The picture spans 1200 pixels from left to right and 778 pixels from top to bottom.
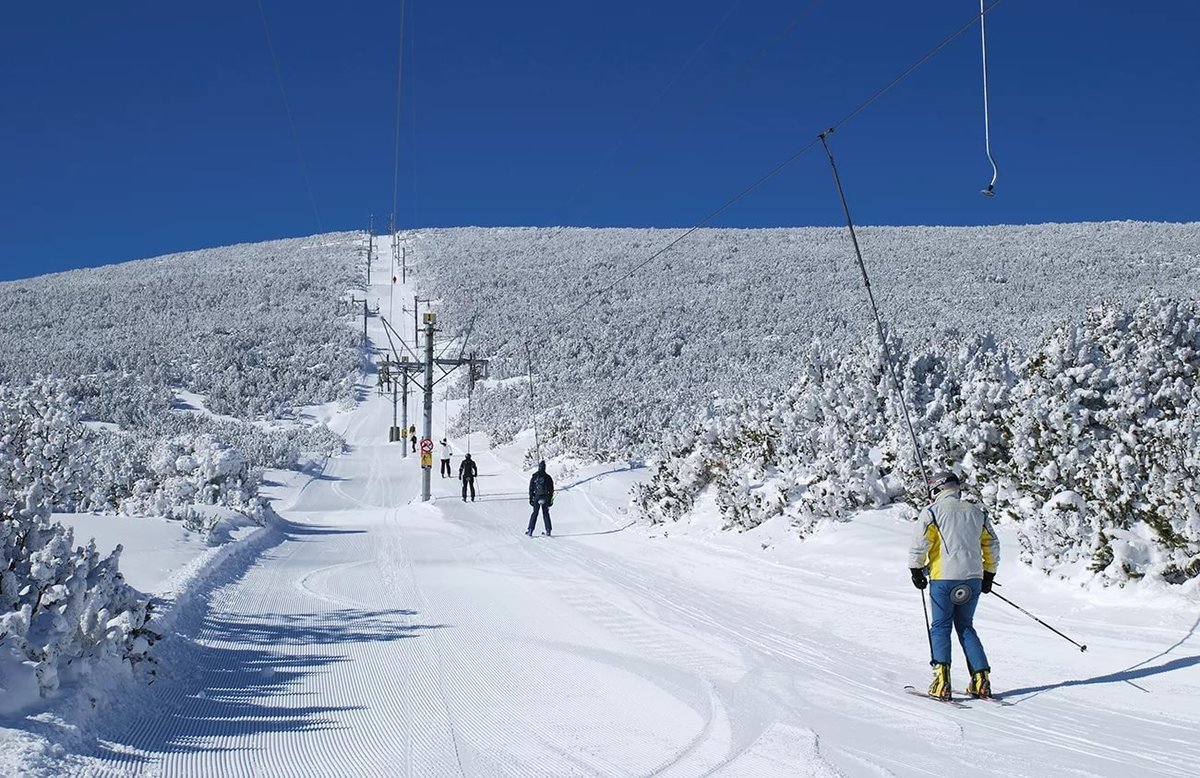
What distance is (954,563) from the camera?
18.9 ft

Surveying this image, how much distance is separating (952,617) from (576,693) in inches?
99.0

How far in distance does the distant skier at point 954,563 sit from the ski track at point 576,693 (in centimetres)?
44

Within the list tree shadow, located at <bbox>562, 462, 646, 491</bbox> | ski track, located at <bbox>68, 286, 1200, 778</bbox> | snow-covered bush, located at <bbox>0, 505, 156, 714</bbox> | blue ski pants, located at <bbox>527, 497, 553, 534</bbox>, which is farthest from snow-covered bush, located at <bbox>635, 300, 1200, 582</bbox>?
snow-covered bush, located at <bbox>0, 505, 156, 714</bbox>

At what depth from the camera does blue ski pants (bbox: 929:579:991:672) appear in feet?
18.5

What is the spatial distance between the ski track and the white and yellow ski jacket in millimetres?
833

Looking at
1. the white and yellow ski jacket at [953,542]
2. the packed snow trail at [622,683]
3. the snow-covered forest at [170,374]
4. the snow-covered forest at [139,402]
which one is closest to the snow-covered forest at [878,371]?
the packed snow trail at [622,683]

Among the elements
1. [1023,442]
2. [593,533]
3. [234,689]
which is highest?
[1023,442]

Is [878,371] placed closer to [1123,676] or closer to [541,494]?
[541,494]

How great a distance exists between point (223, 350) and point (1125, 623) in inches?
2087

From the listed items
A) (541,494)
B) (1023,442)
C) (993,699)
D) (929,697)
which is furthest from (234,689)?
(541,494)

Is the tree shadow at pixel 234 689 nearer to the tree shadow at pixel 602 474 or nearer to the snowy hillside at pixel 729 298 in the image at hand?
the snowy hillside at pixel 729 298

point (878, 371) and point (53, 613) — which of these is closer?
point (53, 613)

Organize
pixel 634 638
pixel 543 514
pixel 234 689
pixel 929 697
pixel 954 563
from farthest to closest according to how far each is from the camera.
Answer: pixel 543 514
pixel 634 638
pixel 954 563
pixel 929 697
pixel 234 689

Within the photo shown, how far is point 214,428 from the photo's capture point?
3816 centimetres
